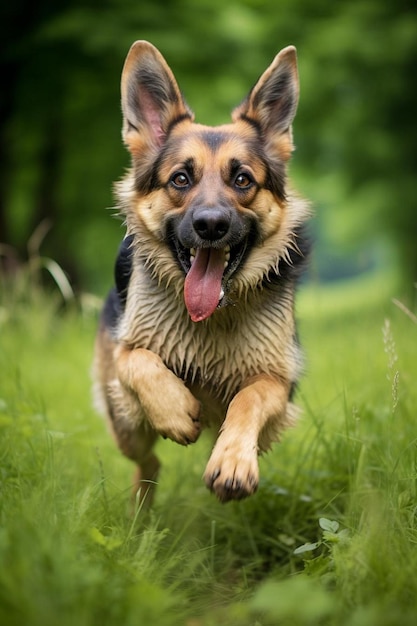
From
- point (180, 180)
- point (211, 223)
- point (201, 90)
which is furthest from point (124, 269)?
point (201, 90)

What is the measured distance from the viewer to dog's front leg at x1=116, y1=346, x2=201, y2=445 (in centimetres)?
335

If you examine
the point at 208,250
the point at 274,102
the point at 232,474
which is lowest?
the point at 232,474

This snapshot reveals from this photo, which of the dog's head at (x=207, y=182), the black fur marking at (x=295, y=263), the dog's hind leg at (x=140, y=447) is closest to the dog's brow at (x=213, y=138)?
the dog's head at (x=207, y=182)

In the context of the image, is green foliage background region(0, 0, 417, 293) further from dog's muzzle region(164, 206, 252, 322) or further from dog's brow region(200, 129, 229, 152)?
dog's muzzle region(164, 206, 252, 322)

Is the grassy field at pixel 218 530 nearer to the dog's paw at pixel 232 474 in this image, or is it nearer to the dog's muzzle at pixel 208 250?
the dog's paw at pixel 232 474

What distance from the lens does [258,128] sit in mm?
4090

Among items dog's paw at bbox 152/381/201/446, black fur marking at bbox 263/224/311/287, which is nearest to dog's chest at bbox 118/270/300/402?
black fur marking at bbox 263/224/311/287

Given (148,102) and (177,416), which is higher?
(148,102)

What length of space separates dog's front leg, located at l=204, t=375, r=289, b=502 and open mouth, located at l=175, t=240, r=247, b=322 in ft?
1.45

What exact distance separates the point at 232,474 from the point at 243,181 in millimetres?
1528

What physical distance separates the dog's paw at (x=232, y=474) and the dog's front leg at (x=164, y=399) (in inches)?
11.7

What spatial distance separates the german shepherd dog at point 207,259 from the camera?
11.6 feet

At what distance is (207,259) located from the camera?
144 inches

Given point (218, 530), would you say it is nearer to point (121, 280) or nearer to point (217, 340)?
point (217, 340)
